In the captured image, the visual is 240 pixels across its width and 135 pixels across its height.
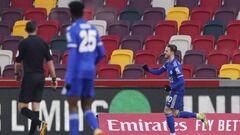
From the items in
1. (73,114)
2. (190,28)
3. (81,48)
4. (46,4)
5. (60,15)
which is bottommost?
(190,28)

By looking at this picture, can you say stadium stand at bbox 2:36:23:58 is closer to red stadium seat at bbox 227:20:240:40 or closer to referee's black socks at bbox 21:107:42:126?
red stadium seat at bbox 227:20:240:40

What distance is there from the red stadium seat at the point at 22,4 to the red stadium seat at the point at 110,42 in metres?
3.26

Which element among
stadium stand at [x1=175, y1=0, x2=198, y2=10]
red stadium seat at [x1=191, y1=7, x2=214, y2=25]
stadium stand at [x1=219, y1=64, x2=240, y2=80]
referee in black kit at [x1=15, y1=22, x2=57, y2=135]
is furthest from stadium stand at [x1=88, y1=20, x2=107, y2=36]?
referee in black kit at [x1=15, y1=22, x2=57, y2=135]

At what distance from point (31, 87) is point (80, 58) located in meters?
2.86

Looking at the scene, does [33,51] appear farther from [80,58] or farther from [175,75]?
[175,75]

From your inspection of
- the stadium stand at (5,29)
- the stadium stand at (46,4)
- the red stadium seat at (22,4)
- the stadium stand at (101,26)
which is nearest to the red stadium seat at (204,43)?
the stadium stand at (101,26)

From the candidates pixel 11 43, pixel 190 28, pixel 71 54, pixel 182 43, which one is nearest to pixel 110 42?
pixel 182 43

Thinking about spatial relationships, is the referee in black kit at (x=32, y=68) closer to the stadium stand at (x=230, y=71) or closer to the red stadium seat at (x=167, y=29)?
the stadium stand at (x=230, y=71)

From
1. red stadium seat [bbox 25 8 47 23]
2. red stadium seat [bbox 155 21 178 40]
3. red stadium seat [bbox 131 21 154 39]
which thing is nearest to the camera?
red stadium seat [bbox 155 21 178 40]

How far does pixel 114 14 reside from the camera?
22.2 metres

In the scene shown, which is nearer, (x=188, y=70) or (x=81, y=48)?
(x=81, y=48)

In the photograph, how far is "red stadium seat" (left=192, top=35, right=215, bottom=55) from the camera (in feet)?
66.7

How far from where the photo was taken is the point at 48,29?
21.9 m

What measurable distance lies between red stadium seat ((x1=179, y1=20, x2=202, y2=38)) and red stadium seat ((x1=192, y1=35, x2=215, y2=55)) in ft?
2.00
